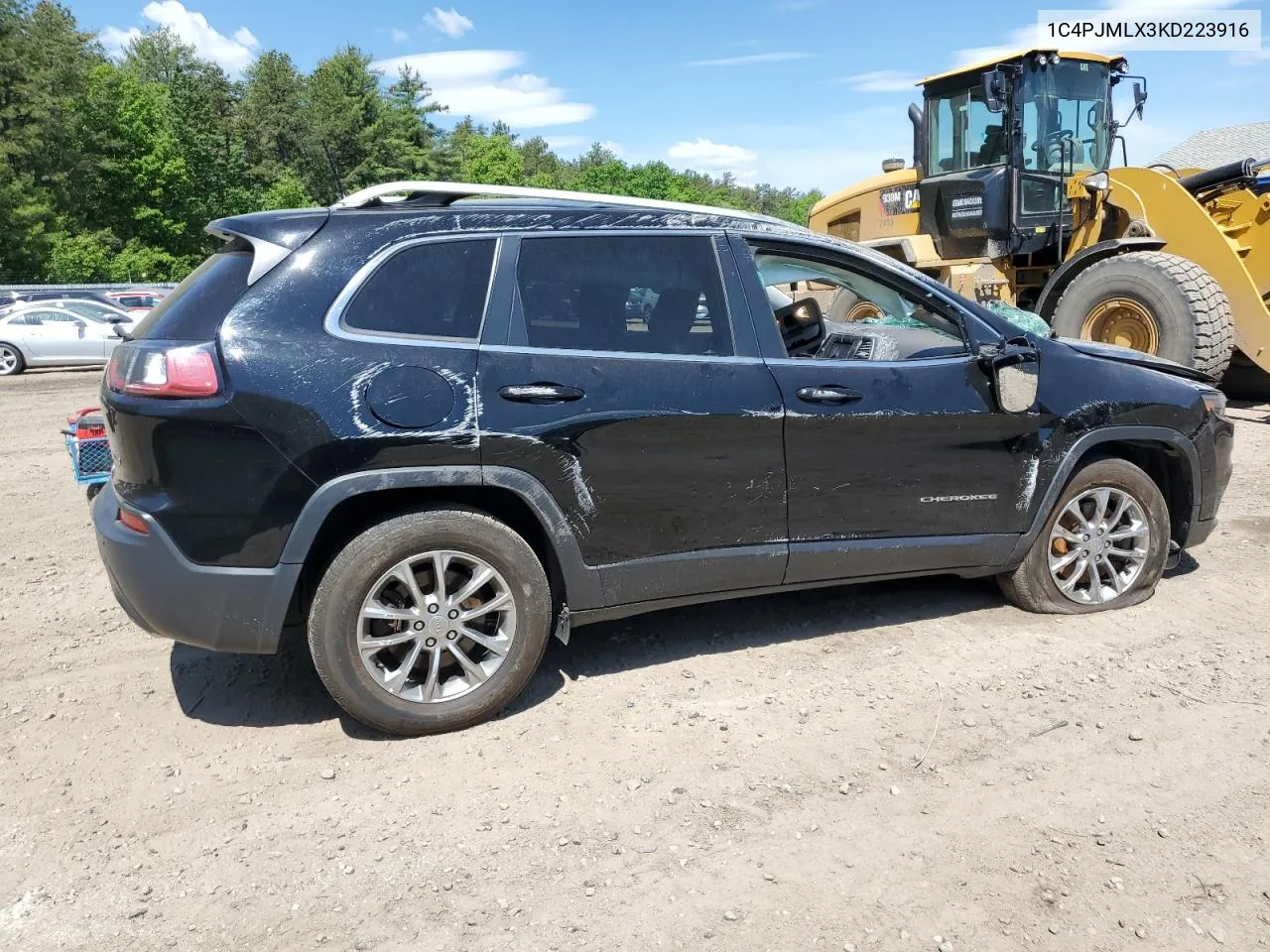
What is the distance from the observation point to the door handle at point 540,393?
135 inches

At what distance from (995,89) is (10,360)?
1695 cm

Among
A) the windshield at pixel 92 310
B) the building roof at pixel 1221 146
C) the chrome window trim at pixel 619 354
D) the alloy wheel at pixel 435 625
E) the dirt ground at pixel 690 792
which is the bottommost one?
the dirt ground at pixel 690 792

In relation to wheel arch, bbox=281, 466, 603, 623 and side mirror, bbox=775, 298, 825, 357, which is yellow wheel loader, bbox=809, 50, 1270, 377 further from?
wheel arch, bbox=281, 466, 603, 623

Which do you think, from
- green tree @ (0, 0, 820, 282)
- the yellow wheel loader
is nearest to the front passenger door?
the yellow wheel loader

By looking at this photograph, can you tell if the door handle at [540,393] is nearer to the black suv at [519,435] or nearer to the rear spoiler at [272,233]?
the black suv at [519,435]

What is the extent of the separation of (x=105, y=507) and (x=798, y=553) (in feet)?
8.61

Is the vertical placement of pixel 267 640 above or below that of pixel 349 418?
below

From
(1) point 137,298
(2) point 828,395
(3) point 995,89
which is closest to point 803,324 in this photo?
(2) point 828,395

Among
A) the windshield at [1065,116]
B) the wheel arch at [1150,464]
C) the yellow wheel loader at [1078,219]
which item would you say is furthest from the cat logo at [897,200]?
the wheel arch at [1150,464]

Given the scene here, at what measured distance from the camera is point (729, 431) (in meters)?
3.69

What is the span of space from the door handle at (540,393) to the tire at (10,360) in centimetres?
1765

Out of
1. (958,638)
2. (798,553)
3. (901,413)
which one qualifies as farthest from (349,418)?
(958,638)

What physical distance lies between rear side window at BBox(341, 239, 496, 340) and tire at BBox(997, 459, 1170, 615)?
2.71m

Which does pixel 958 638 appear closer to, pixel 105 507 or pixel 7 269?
pixel 105 507
